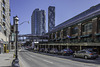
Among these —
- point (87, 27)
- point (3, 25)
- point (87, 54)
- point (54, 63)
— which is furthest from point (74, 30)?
point (54, 63)

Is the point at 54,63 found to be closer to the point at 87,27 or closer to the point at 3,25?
the point at 87,27

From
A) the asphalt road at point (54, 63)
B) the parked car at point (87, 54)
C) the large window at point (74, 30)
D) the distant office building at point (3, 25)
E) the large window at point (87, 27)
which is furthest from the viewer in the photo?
the large window at point (74, 30)

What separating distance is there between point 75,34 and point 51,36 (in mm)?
33190

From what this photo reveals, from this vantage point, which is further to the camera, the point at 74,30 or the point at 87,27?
the point at 74,30

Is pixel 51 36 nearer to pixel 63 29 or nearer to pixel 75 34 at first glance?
pixel 63 29

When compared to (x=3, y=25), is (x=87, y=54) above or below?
below

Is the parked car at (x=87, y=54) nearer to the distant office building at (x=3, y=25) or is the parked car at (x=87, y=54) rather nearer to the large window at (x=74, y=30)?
the large window at (x=74, y=30)

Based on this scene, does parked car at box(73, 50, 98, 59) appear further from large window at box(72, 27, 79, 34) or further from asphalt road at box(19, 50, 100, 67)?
large window at box(72, 27, 79, 34)

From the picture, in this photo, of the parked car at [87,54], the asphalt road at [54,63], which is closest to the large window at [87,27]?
the parked car at [87,54]

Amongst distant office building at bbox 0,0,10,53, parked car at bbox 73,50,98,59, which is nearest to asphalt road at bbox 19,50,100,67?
parked car at bbox 73,50,98,59

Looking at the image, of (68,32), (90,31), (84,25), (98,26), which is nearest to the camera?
(98,26)

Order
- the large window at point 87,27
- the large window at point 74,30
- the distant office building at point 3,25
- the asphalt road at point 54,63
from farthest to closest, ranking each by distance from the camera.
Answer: the large window at point 74,30
the distant office building at point 3,25
the large window at point 87,27
the asphalt road at point 54,63

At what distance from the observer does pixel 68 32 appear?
54.0m

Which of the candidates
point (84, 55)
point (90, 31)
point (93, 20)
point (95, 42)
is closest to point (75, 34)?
point (90, 31)
